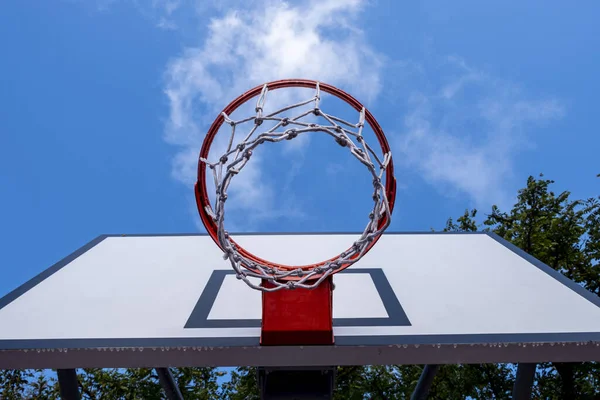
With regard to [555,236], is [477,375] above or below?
below

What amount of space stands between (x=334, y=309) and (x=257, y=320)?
481 mm

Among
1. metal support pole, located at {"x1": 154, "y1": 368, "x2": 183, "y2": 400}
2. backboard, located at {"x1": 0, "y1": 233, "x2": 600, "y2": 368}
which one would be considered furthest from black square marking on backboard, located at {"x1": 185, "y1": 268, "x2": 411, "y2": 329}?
metal support pole, located at {"x1": 154, "y1": 368, "x2": 183, "y2": 400}

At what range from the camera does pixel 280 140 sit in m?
2.24

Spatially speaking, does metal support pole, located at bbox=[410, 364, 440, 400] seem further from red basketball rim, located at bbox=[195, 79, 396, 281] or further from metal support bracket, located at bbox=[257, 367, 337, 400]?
red basketball rim, located at bbox=[195, 79, 396, 281]

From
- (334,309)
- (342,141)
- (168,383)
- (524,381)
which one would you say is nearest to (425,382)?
(524,381)

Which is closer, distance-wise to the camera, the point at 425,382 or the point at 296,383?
the point at 296,383

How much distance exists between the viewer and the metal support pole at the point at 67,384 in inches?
132

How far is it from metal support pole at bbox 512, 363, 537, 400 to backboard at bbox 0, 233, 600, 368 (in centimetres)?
76

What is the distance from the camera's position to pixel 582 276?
6676 mm

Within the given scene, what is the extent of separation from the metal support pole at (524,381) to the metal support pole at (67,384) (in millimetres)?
→ 3340

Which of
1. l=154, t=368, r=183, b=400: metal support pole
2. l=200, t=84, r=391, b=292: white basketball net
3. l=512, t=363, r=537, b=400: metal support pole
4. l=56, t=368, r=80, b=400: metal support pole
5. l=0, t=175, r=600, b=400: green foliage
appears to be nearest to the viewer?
l=200, t=84, r=391, b=292: white basketball net

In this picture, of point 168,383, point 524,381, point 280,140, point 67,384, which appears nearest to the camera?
point 280,140

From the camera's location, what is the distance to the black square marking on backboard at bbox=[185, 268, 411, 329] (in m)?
2.73

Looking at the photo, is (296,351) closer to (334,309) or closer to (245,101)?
(334,309)
